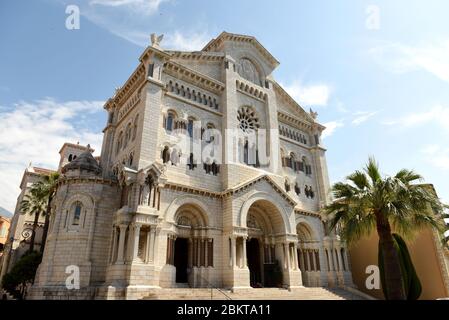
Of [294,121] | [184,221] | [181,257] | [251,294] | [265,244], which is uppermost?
[294,121]

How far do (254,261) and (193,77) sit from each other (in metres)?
14.9

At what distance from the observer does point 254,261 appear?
23.1 metres

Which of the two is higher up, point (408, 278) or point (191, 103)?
point (191, 103)

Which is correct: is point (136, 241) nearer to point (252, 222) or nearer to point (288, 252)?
point (252, 222)

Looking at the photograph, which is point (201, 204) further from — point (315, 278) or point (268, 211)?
point (315, 278)

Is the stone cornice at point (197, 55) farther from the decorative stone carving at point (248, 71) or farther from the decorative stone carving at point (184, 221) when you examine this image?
the decorative stone carving at point (184, 221)

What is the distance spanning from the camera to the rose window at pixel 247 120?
25719 mm

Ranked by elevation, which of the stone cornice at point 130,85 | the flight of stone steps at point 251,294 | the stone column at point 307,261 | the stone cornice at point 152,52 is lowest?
the flight of stone steps at point 251,294

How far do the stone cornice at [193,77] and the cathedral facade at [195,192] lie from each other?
79mm

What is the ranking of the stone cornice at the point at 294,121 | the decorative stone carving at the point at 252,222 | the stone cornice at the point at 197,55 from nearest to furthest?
1. the decorative stone carving at the point at 252,222
2. the stone cornice at the point at 197,55
3. the stone cornice at the point at 294,121

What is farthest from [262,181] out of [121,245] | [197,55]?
[197,55]

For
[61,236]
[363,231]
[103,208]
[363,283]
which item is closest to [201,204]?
[103,208]

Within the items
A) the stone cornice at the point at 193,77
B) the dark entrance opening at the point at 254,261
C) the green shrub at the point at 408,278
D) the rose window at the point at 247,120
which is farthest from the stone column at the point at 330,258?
the stone cornice at the point at 193,77

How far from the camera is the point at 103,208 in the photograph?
18.2m
